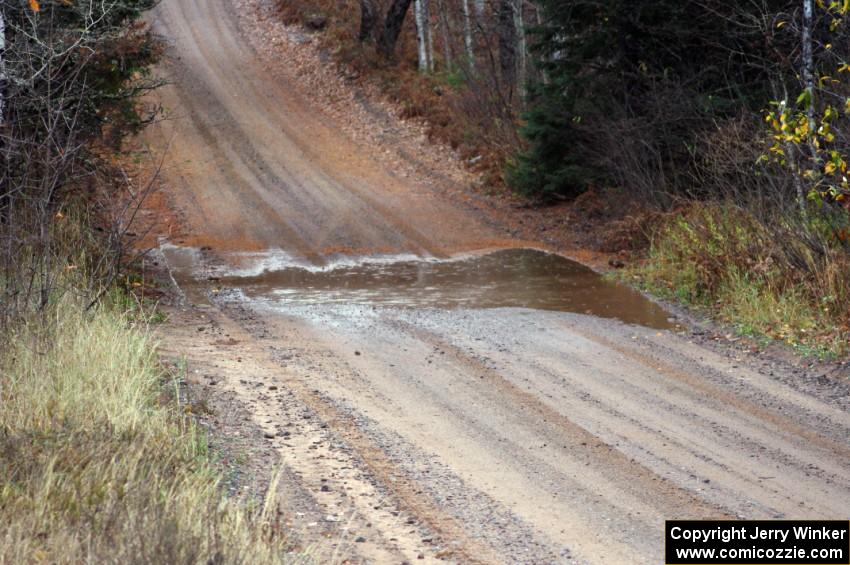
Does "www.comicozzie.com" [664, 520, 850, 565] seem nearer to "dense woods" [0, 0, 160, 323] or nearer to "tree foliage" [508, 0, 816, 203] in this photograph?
"dense woods" [0, 0, 160, 323]

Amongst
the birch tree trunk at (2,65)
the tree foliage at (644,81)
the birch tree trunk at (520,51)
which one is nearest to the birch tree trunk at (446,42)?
the birch tree trunk at (520,51)

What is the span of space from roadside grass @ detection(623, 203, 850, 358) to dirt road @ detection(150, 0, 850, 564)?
911 millimetres

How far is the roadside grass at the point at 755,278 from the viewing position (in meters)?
10.4

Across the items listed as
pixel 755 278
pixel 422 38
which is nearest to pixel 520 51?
pixel 422 38

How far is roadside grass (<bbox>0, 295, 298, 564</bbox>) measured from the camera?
14.5ft

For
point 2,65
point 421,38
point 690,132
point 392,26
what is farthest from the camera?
point 392,26

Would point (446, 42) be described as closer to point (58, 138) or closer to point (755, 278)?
point (755, 278)

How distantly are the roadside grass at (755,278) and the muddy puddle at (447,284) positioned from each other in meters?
0.63

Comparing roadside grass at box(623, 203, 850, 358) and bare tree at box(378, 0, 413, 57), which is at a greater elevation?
bare tree at box(378, 0, 413, 57)

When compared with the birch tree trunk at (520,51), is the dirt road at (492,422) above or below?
below

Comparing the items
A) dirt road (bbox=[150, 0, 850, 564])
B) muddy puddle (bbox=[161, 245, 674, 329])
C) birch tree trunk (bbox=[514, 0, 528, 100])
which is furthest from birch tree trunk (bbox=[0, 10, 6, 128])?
birch tree trunk (bbox=[514, 0, 528, 100])

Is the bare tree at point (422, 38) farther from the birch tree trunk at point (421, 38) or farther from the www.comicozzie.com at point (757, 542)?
the www.comicozzie.com at point (757, 542)

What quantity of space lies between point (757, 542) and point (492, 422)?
2557mm

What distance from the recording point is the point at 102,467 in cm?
537
